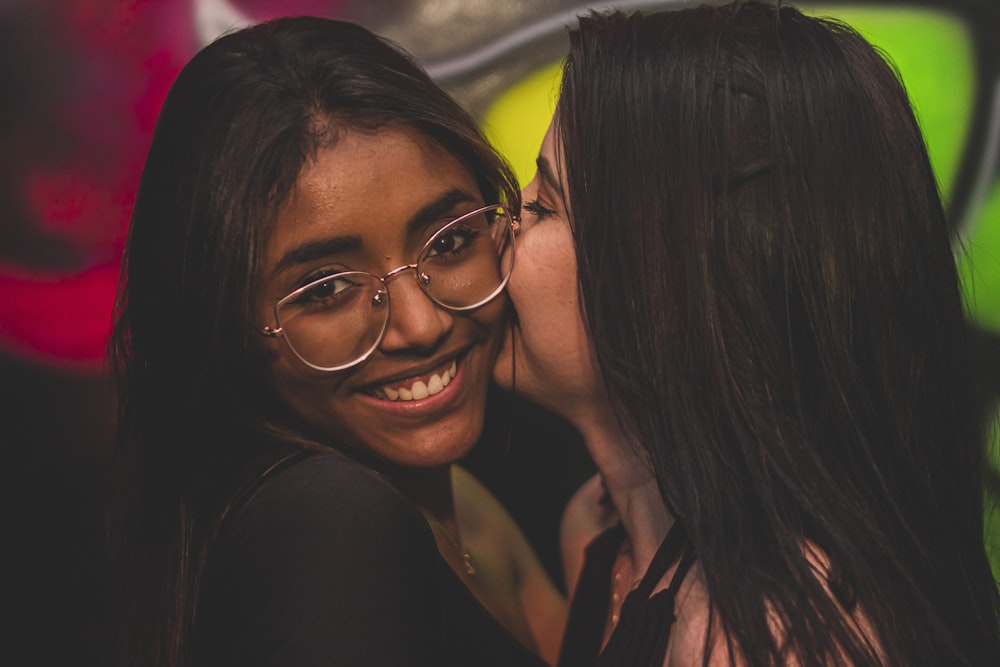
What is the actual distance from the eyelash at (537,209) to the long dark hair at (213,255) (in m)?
0.08

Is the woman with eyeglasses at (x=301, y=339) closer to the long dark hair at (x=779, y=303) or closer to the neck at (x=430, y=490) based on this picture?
the neck at (x=430, y=490)

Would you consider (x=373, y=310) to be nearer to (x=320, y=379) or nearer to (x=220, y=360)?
(x=320, y=379)

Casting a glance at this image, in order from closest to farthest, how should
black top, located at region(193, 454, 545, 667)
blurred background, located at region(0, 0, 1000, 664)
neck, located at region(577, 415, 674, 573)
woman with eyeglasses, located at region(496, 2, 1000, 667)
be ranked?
black top, located at region(193, 454, 545, 667)
woman with eyeglasses, located at region(496, 2, 1000, 667)
neck, located at region(577, 415, 674, 573)
blurred background, located at region(0, 0, 1000, 664)

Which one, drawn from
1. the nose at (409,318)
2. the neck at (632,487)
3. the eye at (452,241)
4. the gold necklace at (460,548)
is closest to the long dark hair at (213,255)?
the eye at (452,241)

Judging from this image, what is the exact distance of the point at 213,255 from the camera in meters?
1.37

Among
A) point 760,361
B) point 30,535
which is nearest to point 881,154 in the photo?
point 760,361

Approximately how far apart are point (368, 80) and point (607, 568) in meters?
1.06

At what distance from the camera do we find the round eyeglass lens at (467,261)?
1.52 meters

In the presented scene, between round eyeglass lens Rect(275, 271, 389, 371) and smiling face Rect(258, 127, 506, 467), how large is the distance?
0.02m

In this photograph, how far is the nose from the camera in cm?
149

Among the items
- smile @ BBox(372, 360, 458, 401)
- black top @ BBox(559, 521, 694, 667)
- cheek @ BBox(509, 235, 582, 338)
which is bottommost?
black top @ BBox(559, 521, 694, 667)

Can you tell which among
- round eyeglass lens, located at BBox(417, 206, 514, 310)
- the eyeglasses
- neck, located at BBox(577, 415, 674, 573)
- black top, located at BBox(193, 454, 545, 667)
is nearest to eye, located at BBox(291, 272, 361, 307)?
the eyeglasses

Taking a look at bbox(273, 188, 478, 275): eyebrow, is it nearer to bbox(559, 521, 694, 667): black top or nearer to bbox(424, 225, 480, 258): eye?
bbox(424, 225, 480, 258): eye

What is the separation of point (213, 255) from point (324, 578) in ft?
1.68
